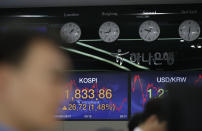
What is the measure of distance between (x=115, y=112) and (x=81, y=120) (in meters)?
0.49

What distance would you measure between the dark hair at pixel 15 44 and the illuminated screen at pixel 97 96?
13.0 ft

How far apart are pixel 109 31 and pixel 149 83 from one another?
97cm

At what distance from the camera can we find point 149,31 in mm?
4715

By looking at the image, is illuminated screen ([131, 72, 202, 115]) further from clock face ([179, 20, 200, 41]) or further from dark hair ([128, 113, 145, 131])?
dark hair ([128, 113, 145, 131])

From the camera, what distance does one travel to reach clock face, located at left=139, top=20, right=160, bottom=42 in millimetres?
4684

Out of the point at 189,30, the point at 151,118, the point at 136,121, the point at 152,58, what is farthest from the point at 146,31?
the point at 151,118

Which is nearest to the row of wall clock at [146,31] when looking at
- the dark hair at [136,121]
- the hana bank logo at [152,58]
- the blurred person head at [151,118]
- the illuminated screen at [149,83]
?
the hana bank logo at [152,58]

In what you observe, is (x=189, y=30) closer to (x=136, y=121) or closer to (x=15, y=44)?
(x=136, y=121)

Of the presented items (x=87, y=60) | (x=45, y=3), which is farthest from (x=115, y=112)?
(x=45, y=3)

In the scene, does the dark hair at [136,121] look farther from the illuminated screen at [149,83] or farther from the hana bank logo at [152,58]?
the hana bank logo at [152,58]

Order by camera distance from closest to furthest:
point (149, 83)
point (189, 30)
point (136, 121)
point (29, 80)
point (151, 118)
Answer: point (29, 80), point (151, 118), point (136, 121), point (149, 83), point (189, 30)

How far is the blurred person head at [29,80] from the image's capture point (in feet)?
1.53

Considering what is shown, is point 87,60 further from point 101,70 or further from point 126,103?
point 126,103

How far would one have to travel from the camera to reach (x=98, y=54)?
15.3ft
